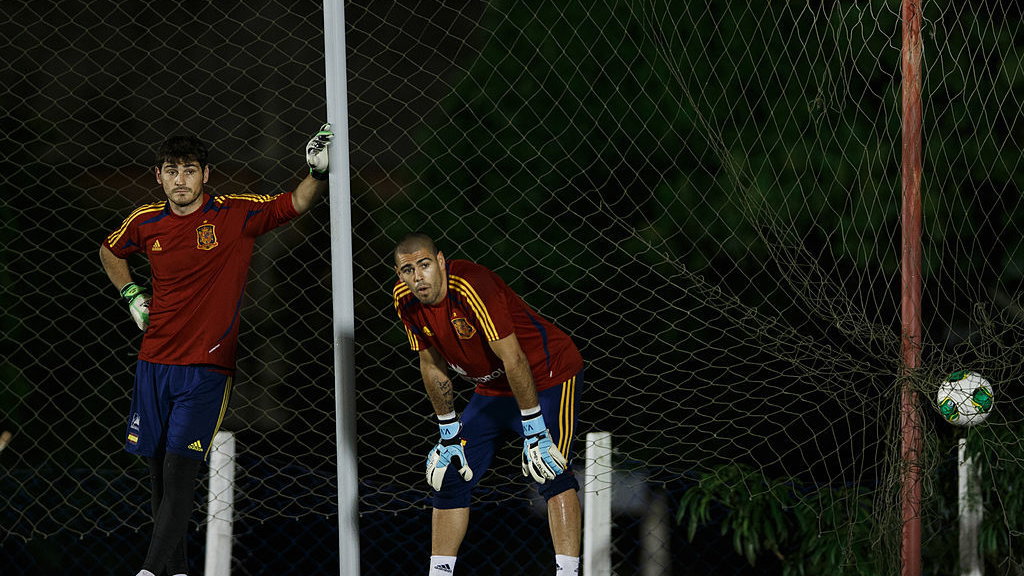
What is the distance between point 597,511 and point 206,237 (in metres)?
1.63

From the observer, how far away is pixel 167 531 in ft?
11.3

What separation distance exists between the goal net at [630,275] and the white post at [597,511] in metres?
0.23

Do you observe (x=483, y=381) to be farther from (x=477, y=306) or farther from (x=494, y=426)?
(x=477, y=306)

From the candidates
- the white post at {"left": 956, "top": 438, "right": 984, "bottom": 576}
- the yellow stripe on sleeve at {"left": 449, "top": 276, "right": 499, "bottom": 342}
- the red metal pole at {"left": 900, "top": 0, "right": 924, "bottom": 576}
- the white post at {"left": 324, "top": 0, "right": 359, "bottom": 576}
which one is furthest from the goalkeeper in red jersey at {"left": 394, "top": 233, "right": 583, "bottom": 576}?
the white post at {"left": 956, "top": 438, "right": 984, "bottom": 576}

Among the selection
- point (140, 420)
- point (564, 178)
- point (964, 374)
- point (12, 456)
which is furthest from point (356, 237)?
point (964, 374)

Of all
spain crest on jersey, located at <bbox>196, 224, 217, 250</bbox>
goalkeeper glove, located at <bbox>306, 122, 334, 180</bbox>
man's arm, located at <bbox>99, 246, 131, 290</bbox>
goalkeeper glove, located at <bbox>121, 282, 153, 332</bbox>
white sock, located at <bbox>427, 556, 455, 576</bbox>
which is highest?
goalkeeper glove, located at <bbox>306, 122, 334, 180</bbox>

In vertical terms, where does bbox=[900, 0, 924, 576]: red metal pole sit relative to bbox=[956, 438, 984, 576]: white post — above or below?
above

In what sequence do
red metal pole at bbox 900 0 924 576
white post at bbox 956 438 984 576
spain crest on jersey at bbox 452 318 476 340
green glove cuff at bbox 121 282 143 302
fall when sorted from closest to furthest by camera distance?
spain crest on jersey at bbox 452 318 476 340 < green glove cuff at bbox 121 282 143 302 < red metal pole at bbox 900 0 924 576 < white post at bbox 956 438 984 576

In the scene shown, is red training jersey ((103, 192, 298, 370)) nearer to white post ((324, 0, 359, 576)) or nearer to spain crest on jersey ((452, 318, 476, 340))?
white post ((324, 0, 359, 576))

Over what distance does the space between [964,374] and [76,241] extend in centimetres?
325

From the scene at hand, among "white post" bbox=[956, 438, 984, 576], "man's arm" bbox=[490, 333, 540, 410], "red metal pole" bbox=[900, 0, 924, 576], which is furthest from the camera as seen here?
"white post" bbox=[956, 438, 984, 576]

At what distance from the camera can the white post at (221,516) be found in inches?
156

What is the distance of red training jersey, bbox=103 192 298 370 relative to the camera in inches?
141

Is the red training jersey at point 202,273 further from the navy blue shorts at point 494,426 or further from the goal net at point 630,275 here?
the navy blue shorts at point 494,426
